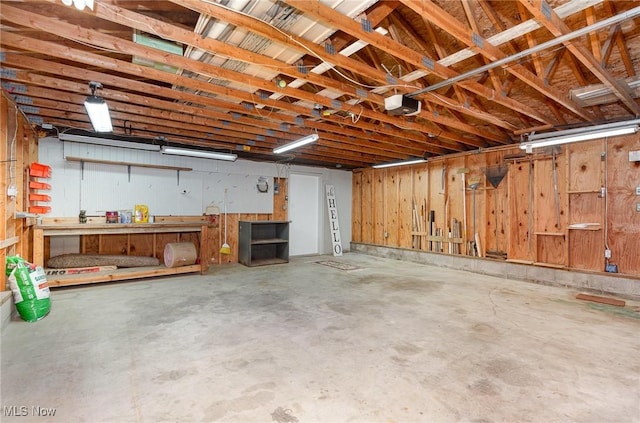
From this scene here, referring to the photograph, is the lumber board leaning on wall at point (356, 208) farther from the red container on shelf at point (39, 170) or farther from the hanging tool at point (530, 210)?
the red container on shelf at point (39, 170)

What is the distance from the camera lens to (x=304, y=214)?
8375mm

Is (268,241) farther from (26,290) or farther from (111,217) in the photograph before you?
(26,290)

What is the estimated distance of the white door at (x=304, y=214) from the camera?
8148 millimetres

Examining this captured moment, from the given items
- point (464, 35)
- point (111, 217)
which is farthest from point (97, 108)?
point (464, 35)

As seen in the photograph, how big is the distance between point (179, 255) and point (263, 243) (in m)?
1.87

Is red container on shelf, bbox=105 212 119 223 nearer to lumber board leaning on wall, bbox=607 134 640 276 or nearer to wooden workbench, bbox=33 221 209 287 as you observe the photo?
wooden workbench, bbox=33 221 209 287

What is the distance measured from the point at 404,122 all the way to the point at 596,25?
95.3 inches

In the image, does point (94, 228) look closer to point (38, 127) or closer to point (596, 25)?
point (38, 127)

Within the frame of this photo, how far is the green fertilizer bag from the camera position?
3172 millimetres

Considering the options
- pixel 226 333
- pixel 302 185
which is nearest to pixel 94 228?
pixel 226 333

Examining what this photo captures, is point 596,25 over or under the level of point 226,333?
over

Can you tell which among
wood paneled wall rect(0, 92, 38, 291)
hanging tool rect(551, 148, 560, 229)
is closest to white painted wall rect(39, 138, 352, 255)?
wood paneled wall rect(0, 92, 38, 291)

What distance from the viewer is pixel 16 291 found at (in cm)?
317

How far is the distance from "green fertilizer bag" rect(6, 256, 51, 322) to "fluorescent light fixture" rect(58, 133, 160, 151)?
2.57m
